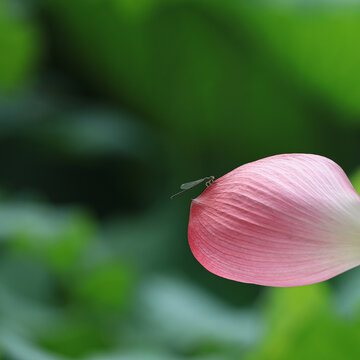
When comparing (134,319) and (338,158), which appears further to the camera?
(338,158)

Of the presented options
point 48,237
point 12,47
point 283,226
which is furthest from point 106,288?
point 283,226

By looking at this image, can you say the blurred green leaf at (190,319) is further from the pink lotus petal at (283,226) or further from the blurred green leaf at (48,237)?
the pink lotus petal at (283,226)

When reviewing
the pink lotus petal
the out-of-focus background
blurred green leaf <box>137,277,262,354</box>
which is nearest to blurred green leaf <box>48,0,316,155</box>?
the out-of-focus background

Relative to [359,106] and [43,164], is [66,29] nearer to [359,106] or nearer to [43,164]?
[43,164]

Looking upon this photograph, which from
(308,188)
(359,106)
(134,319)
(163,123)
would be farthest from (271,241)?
(163,123)

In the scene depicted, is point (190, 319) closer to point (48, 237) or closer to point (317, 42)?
point (48, 237)

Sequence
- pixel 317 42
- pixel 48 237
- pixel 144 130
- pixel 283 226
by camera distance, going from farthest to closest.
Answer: pixel 144 130
pixel 317 42
pixel 48 237
pixel 283 226
